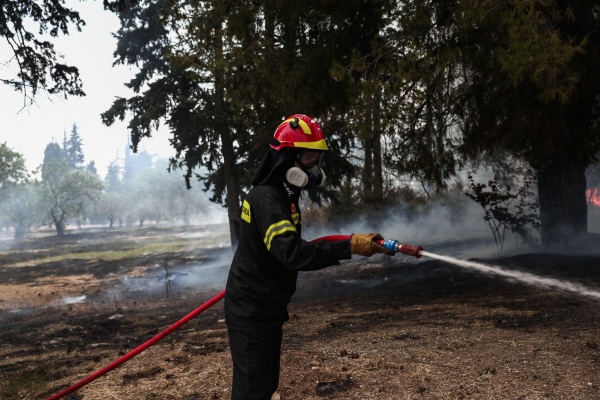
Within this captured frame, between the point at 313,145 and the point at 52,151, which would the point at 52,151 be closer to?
the point at 52,151

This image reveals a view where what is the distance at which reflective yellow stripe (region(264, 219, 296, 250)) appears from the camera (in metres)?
2.29

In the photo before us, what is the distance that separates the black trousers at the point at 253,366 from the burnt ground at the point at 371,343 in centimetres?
119

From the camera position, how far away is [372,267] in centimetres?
1222

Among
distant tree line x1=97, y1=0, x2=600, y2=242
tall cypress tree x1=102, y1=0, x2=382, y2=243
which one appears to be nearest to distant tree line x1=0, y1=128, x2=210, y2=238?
tall cypress tree x1=102, y1=0, x2=382, y2=243

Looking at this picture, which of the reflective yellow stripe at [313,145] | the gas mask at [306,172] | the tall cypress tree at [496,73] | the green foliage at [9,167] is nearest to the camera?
the gas mask at [306,172]

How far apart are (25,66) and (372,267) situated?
9806 mm

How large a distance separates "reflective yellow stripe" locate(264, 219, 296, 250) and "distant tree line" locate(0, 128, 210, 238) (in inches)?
A: 1868

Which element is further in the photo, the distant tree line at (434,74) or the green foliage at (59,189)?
the green foliage at (59,189)

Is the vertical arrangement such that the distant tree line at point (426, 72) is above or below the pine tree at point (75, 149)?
below

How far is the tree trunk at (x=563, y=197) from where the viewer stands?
9.35 meters

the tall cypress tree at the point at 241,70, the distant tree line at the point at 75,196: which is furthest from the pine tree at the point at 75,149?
the tall cypress tree at the point at 241,70

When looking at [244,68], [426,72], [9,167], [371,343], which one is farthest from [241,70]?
[9,167]

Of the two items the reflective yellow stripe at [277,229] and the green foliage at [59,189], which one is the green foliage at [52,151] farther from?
the reflective yellow stripe at [277,229]

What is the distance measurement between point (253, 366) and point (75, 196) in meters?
49.4
